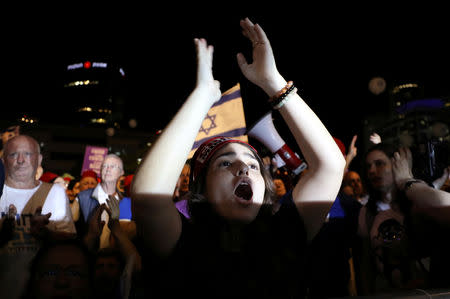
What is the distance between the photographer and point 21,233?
7.04ft

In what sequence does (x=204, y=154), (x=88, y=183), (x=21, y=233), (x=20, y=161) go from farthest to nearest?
(x=88, y=183), (x=20, y=161), (x=21, y=233), (x=204, y=154)

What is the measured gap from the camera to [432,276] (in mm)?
1761

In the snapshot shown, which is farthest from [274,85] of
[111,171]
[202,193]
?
[111,171]

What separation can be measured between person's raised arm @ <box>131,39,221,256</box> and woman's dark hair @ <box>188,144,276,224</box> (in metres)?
0.20

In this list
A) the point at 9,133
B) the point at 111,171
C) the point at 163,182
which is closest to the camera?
the point at 163,182

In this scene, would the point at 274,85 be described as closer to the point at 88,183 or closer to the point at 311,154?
the point at 311,154

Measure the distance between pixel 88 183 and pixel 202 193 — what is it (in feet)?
13.1

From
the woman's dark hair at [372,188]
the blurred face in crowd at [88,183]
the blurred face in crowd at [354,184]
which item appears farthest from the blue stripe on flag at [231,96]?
the blurred face in crowd at [88,183]

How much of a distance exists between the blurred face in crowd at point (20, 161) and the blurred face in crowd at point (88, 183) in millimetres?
2525

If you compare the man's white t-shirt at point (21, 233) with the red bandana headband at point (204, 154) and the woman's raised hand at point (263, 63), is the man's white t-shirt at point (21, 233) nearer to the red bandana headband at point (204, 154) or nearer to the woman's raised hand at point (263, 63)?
the red bandana headband at point (204, 154)

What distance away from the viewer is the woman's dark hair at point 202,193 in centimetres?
133

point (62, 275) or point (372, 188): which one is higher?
point (372, 188)

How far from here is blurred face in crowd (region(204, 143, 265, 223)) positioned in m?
1.25

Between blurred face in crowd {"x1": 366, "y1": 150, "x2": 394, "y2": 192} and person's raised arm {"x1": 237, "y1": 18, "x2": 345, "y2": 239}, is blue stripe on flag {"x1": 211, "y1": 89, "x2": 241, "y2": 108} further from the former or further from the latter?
person's raised arm {"x1": 237, "y1": 18, "x2": 345, "y2": 239}
